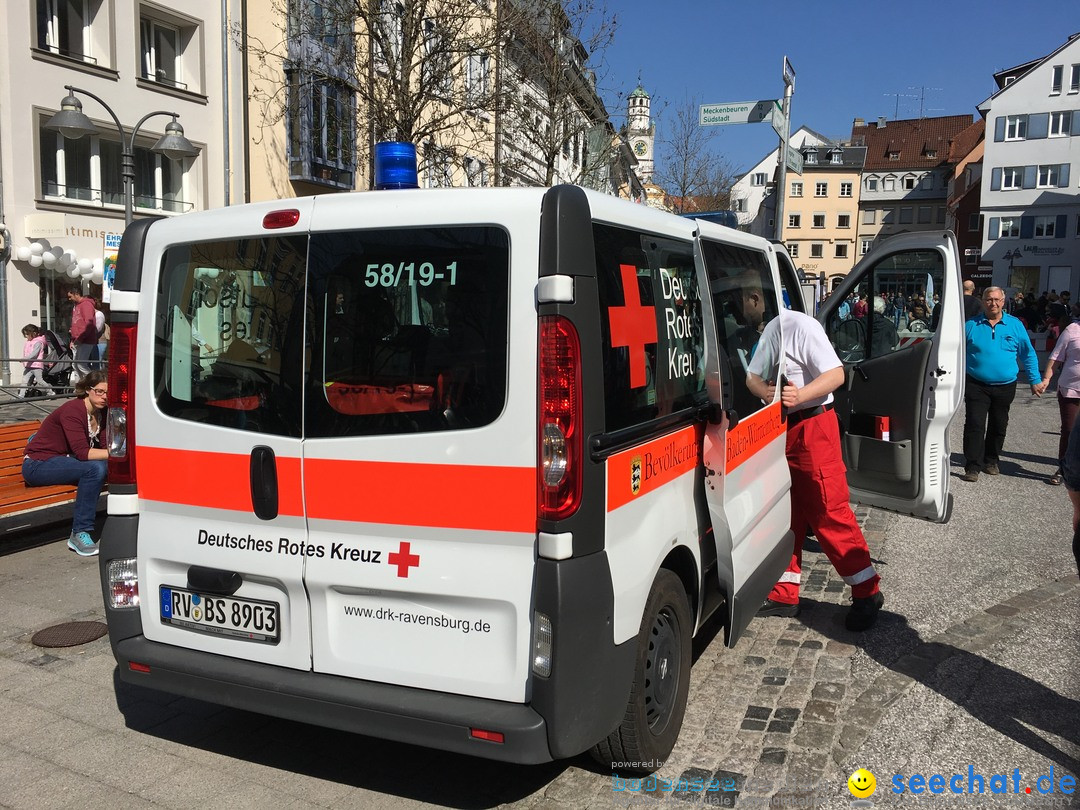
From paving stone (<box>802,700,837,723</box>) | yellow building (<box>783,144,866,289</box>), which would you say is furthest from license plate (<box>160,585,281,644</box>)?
yellow building (<box>783,144,866,289</box>)

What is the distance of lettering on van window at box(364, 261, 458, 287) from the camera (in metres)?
3.09

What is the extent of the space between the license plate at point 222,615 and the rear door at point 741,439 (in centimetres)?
178

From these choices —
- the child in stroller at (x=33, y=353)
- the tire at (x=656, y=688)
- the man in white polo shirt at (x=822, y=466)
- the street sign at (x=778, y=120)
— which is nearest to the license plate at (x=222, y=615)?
the tire at (x=656, y=688)

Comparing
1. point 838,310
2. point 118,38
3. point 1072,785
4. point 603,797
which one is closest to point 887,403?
point 838,310

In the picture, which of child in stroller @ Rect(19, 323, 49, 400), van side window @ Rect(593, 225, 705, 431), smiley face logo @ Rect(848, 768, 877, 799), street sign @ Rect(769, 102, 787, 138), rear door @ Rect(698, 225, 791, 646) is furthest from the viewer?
child in stroller @ Rect(19, 323, 49, 400)

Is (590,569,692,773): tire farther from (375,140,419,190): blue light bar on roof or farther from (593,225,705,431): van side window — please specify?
(375,140,419,190): blue light bar on roof

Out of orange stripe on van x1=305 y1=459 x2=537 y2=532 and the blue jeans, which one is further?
the blue jeans

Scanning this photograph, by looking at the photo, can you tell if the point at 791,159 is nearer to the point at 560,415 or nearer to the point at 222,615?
the point at 560,415

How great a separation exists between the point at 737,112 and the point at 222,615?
8706 millimetres

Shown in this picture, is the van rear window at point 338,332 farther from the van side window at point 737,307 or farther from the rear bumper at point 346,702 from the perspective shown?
the van side window at point 737,307

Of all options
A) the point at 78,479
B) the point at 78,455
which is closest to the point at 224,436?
the point at 78,479

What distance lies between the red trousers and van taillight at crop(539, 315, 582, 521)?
269 cm

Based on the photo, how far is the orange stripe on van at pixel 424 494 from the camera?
9.87ft

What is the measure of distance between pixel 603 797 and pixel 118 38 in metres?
22.3
